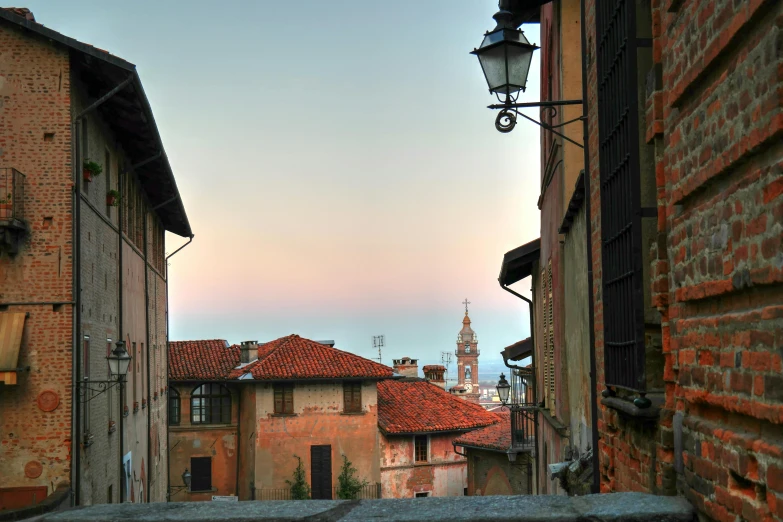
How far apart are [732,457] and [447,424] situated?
3636cm

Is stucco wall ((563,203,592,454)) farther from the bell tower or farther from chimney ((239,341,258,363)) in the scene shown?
the bell tower

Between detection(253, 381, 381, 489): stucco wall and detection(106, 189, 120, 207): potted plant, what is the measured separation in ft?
66.7

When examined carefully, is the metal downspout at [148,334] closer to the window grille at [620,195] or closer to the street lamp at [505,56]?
the street lamp at [505,56]

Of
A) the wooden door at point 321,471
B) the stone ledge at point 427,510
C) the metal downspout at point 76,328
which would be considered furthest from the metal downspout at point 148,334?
the stone ledge at point 427,510

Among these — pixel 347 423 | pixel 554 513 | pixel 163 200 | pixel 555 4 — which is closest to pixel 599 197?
pixel 554 513

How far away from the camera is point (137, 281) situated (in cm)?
2234

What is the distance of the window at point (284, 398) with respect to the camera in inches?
1451

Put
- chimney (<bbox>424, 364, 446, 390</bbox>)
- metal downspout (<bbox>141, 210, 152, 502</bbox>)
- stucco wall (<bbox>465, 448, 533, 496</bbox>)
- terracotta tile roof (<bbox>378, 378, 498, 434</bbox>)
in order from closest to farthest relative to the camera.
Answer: metal downspout (<bbox>141, 210, 152, 502</bbox>)
stucco wall (<bbox>465, 448, 533, 496</bbox>)
terracotta tile roof (<bbox>378, 378, 498, 434</bbox>)
chimney (<bbox>424, 364, 446, 390</bbox>)

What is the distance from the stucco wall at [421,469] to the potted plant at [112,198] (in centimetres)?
2321

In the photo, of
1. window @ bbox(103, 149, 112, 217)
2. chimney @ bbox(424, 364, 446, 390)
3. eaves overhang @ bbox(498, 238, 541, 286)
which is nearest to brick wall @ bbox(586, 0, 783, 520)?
eaves overhang @ bbox(498, 238, 541, 286)

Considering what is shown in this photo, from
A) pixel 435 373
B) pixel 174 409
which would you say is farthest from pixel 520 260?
pixel 435 373

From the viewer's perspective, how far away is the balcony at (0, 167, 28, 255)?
43.4 feet

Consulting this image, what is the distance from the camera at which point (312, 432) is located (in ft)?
121

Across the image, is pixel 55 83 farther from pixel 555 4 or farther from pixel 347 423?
pixel 347 423
